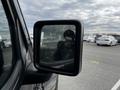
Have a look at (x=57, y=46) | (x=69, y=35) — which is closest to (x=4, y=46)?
(x=57, y=46)

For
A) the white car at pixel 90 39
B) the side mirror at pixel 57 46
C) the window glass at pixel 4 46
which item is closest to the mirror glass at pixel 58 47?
the side mirror at pixel 57 46

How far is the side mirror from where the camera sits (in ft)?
3.86

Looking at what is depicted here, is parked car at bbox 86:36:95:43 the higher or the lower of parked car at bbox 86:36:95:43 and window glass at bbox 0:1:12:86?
the lower

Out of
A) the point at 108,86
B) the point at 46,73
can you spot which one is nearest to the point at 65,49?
the point at 46,73

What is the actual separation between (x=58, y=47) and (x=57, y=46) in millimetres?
10

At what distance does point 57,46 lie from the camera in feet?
4.32

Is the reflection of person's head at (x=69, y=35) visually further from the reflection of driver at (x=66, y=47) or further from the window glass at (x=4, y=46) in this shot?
the window glass at (x=4, y=46)

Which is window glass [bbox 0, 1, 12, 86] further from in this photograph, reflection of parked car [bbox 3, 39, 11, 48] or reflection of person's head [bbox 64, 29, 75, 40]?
reflection of person's head [bbox 64, 29, 75, 40]

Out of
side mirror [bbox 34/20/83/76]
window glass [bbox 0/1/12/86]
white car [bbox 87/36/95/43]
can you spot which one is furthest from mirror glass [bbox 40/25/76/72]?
white car [bbox 87/36/95/43]

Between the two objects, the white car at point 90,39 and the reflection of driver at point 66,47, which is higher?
the reflection of driver at point 66,47

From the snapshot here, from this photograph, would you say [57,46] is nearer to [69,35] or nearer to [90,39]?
[69,35]

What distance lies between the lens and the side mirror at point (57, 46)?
3.86 feet

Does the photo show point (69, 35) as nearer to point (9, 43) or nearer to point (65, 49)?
point (65, 49)

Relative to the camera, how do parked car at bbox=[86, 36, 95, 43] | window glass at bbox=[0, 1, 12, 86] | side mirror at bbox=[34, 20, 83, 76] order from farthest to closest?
parked car at bbox=[86, 36, 95, 43] < window glass at bbox=[0, 1, 12, 86] < side mirror at bbox=[34, 20, 83, 76]
